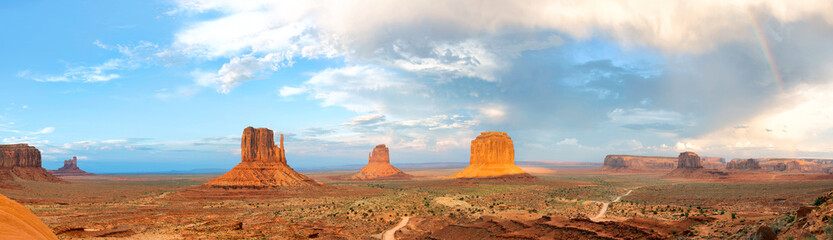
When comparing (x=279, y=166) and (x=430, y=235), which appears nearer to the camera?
(x=430, y=235)

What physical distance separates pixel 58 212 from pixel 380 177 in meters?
128

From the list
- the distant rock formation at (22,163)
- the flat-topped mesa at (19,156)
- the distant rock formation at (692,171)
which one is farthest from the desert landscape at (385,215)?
the distant rock formation at (692,171)

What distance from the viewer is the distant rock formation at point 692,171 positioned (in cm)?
14332

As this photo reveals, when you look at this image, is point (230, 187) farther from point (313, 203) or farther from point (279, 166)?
point (313, 203)

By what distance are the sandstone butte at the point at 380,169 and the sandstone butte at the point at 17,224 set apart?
544ft

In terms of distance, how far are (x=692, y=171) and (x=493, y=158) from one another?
3440 inches

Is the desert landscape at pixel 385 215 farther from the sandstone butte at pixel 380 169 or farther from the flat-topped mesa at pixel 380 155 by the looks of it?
the flat-topped mesa at pixel 380 155

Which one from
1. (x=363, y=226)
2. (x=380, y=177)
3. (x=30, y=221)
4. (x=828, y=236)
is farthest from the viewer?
(x=380, y=177)

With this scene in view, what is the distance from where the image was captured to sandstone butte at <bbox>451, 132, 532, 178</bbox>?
4793 inches

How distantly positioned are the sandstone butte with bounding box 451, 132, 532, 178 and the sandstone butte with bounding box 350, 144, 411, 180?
54794 millimetres

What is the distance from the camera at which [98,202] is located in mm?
68750

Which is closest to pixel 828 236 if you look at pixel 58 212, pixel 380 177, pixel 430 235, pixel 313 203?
pixel 430 235

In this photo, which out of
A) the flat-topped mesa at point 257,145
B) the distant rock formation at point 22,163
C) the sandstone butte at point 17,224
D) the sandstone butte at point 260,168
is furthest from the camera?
the distant rock formation at point 22,163

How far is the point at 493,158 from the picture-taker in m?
127
